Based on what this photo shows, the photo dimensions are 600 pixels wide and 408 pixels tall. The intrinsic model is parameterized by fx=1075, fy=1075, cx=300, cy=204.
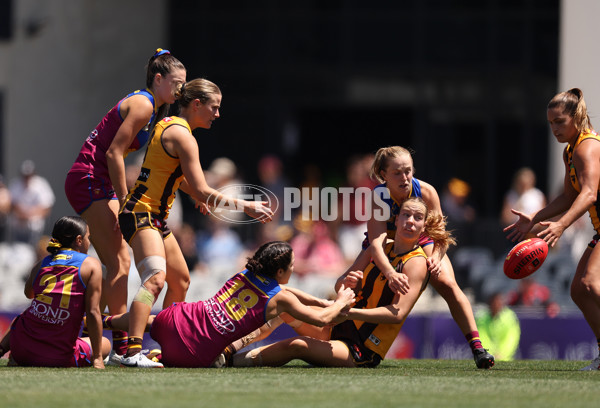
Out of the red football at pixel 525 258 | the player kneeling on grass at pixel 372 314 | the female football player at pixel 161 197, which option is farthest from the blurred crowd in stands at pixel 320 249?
the female football player at pixel 161 197

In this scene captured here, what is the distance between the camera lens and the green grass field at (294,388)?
5.09 meters

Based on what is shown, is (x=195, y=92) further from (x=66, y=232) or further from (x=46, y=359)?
(x=46, y=359)

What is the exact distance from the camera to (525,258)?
275 inches

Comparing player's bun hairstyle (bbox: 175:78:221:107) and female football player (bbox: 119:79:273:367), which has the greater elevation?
player's bun hairstyle (bbox: 175:78:221:107)

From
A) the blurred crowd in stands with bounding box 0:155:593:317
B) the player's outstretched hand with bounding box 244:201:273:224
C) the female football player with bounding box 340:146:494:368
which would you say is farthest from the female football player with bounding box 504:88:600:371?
the blurred crowd in stands with bounding box 0:155:593:317

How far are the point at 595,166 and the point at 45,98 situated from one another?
11.3 meters

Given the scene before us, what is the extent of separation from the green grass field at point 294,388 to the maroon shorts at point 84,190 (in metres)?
1.14

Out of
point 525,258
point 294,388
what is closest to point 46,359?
point 294,388

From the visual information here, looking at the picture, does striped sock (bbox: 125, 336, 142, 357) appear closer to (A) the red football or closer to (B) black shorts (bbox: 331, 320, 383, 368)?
(B) black shorts (bbox: 331, 320, 383, 368)

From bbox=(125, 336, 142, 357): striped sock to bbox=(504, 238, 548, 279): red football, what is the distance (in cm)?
244

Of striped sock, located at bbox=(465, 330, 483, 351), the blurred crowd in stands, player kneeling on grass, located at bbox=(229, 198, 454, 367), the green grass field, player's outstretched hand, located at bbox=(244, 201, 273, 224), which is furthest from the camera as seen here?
the blurred crowd in stands

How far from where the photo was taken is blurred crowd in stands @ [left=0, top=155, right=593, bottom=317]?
38.0ft

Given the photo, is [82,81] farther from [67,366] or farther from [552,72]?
[67,366]

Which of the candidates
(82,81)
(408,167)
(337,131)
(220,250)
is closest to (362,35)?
(337,131)
